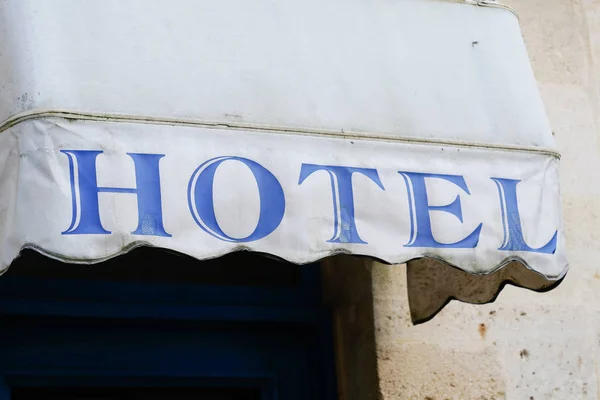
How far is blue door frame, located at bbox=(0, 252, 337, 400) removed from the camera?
3754 mm

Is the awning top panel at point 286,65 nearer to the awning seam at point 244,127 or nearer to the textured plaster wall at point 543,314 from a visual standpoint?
the awning seam at point 244,127

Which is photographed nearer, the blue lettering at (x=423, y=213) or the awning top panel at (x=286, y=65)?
the awning top panel at (x=286, y=65)

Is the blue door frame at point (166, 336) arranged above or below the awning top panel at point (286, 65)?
below

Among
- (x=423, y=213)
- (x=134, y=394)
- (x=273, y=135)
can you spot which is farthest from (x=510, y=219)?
(x=134, y=394)

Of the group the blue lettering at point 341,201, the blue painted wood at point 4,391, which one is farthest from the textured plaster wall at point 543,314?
the blue painted wood at point 4,391

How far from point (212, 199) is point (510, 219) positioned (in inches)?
35.2

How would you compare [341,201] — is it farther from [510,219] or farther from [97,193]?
[97,193]

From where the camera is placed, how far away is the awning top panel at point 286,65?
3.01m

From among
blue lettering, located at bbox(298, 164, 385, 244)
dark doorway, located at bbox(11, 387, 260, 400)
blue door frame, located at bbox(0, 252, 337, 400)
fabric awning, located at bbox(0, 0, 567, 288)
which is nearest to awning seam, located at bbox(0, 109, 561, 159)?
fabric awning, located at bbox(0, 0, 567, 288)

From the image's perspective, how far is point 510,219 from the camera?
329 cm

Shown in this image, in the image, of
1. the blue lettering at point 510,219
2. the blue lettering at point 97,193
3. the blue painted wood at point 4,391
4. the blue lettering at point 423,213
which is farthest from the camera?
the blue painted wood at point 4,391

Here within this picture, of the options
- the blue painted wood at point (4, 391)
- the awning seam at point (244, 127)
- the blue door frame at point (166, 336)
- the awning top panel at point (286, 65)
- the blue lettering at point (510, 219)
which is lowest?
the blue painted wood at point (4, 391)

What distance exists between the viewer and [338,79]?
3314mm

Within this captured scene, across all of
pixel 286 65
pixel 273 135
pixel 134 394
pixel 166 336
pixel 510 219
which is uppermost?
pixel 286 65
